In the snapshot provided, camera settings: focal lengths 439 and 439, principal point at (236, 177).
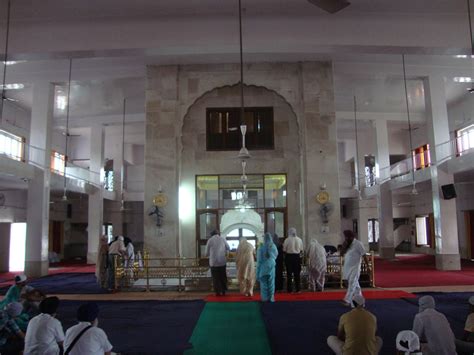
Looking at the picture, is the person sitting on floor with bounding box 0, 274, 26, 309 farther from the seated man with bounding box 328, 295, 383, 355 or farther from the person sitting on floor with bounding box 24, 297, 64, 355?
the seated man with bounding box 328, 295, 383, 355

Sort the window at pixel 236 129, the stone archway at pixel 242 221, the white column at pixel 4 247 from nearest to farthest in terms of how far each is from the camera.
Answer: the stone archway at pixel 242 221
the window at pixel 236 129
the white column at pixel 4 247

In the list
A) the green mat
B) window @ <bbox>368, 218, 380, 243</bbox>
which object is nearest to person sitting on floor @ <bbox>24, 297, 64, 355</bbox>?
the green mat

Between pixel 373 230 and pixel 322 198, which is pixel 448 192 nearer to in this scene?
pixel 322 198

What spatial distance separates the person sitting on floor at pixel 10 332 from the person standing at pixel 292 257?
5.71 meters

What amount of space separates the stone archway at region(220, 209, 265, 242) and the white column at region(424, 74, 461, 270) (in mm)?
6201

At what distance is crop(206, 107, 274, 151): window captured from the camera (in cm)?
1323

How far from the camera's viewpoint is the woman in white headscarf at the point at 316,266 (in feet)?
31.9

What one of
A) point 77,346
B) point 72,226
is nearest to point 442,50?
point 77,346

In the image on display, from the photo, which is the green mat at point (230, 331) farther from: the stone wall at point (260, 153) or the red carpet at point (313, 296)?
the stone wall at point (260, 153)

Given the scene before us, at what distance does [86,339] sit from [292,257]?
6.29m

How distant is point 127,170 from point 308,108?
51.2ft

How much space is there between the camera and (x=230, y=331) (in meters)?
6.18

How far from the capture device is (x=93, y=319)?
379cm

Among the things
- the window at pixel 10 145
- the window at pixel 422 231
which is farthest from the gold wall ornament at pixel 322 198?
the window at pixel 422 231
